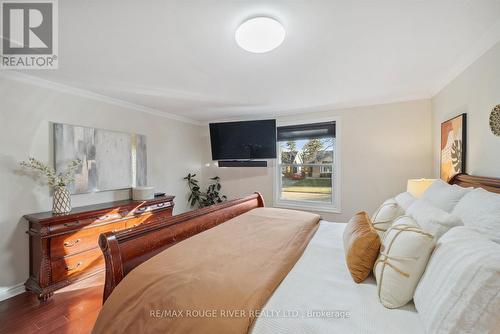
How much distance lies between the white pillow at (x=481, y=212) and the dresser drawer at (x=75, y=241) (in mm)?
3307

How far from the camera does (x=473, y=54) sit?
6.04ft

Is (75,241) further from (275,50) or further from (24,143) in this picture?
(275,50)

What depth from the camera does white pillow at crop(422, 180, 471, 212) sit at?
4.82 ft

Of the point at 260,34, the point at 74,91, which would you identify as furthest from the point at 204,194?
the point at 260,34

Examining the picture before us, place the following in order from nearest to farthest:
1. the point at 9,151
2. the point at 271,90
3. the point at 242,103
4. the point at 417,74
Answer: the point at 9,151 < the point at 417,74 < the point at 271,90 < the point at 242,103

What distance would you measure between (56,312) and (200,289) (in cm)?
198

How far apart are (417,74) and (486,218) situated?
196cm

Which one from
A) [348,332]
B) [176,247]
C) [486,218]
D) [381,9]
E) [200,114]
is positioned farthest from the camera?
[200,114]

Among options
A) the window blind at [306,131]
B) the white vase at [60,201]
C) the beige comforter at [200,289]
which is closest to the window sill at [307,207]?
the window blind at [306,131]

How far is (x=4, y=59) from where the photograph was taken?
2021 mm

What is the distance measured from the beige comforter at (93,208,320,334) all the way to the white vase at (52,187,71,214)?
180cm

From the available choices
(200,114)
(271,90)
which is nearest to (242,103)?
(271,90)

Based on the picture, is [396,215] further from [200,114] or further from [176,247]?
[200,114]

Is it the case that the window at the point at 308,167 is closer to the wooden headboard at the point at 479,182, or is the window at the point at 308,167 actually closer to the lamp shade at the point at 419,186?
the lamp shade at the point at 419,186
